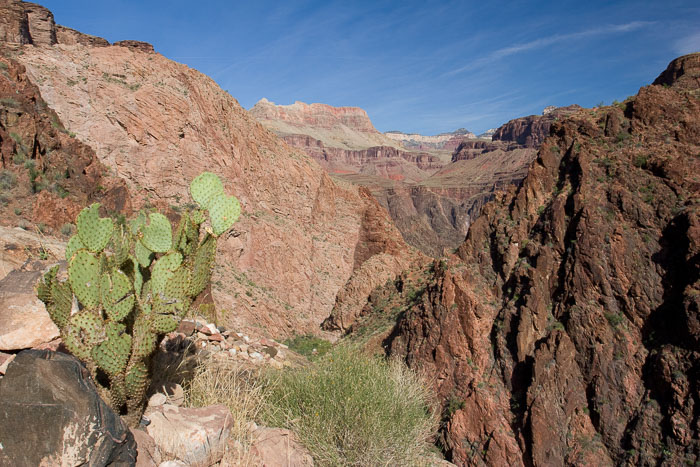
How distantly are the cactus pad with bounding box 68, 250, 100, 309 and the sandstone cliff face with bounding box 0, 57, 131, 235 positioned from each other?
9.31 meters

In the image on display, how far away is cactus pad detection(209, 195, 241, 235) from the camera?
4.78m

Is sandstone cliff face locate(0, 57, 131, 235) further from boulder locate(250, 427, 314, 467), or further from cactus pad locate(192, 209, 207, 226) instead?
boulder locate(250, 427, 314, 467)

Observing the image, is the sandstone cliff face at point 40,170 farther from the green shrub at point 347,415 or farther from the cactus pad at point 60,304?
the green shrub at point 347,415

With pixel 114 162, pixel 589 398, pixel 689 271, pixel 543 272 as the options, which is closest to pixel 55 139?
pixel 114 162

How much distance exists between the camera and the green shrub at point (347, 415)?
5.00 meters

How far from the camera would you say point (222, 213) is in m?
4.86

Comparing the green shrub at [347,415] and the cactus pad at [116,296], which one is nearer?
the cactus pad at [116,296]

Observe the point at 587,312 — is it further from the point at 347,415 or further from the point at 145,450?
the point at 145,450

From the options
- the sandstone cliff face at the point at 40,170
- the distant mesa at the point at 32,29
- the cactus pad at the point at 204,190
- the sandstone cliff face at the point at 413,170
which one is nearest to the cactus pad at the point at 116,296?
the cactus pad at the point at 204,190

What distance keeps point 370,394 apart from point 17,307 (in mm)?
4181

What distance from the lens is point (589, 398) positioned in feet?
29.6

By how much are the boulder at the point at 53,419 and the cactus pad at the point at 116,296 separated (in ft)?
1.88

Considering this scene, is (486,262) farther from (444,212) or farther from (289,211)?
(444,212)

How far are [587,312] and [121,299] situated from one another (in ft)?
31.0
